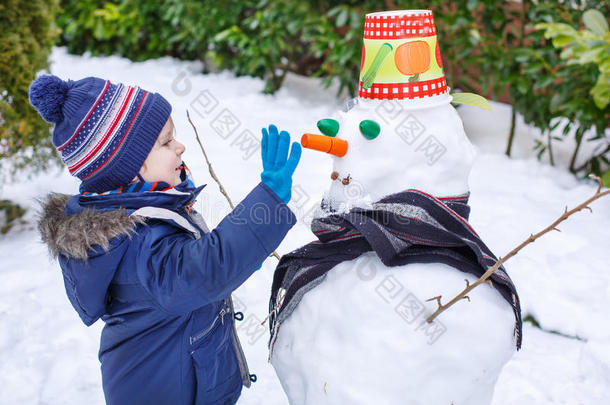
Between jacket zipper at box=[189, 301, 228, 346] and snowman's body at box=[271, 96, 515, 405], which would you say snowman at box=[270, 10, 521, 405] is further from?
jacket zipper at box=[189, 301, 228, 346]

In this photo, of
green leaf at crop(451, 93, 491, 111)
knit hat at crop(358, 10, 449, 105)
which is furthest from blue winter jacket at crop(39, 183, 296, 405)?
green leaf at crop(451, 93, 491, 111)

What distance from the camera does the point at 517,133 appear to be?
4309mm

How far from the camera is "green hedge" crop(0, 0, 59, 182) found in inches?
116

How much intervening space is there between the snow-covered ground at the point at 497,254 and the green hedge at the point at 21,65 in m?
0.51

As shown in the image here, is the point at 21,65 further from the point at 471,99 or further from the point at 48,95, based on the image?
the point at 471,99

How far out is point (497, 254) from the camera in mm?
2785

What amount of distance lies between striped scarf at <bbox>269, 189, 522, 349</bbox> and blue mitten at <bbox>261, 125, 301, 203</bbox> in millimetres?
171

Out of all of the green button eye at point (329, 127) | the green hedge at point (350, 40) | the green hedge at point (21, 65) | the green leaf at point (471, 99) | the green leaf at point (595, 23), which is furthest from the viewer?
the green hedge at point (350, 40)

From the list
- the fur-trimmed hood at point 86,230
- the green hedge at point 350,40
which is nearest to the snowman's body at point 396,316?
the fur-trimmed hood at point 86,230

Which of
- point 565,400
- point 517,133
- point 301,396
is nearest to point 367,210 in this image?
point 301,396

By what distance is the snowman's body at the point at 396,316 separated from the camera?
4.03ft

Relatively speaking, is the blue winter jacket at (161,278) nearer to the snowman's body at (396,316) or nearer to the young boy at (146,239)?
the young boy at (146,239)

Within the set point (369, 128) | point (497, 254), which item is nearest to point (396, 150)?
point (369, 128)

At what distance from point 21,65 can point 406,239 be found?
2605 millimetres
